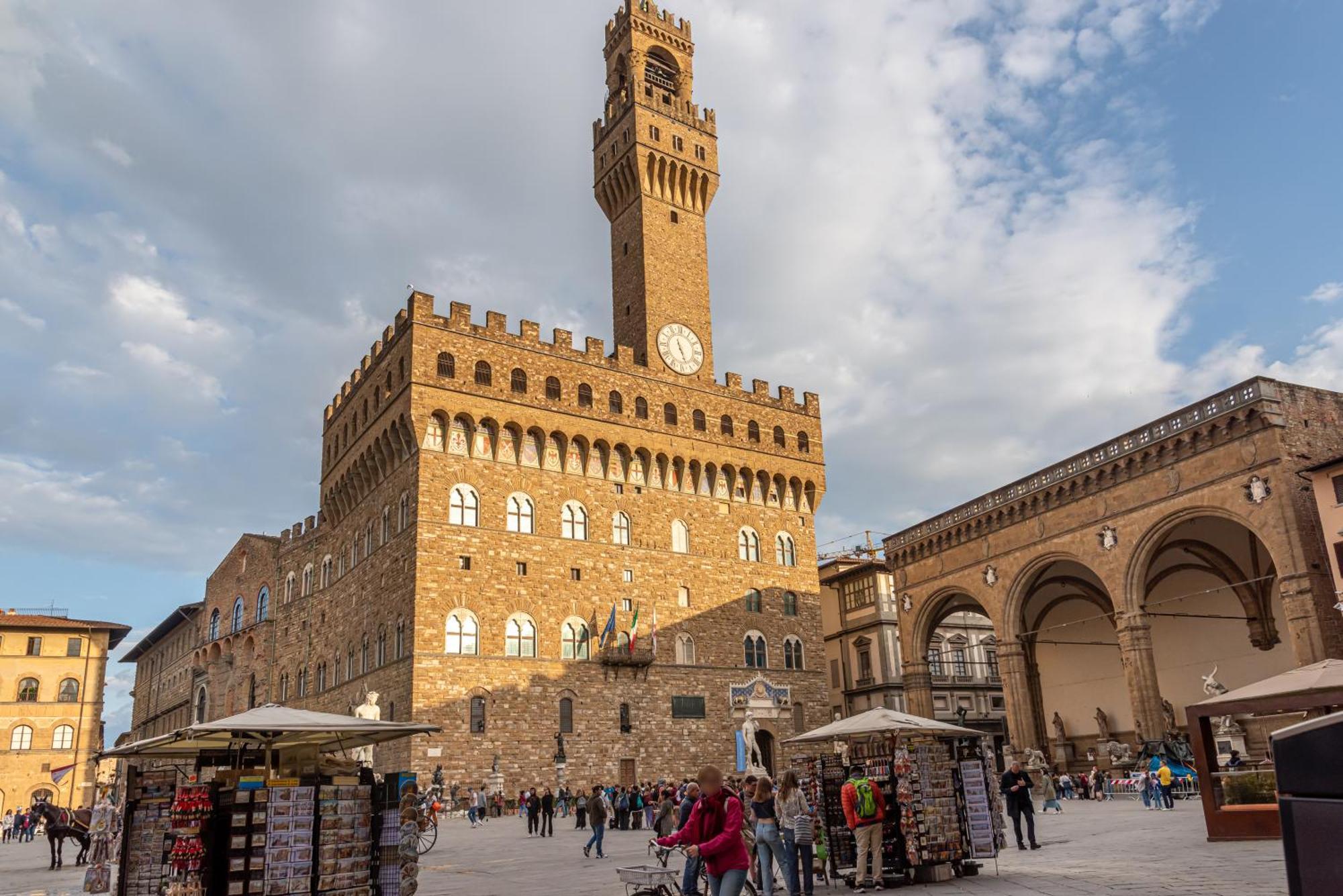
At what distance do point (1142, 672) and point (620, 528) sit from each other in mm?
18140

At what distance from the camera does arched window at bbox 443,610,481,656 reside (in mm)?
31828

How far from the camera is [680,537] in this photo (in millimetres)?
38219

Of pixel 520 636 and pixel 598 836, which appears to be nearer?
pixel 598 836

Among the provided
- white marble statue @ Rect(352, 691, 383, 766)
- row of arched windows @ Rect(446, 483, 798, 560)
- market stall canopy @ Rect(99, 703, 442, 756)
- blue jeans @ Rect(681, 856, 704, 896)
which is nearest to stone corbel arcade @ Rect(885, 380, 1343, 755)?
row of arched windows @ Rect(446, 483, 798, 560)

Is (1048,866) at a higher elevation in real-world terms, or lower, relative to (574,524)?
lower

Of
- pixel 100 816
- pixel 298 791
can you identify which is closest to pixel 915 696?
pixel 100 816

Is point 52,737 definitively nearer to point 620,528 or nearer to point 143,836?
point 620,528

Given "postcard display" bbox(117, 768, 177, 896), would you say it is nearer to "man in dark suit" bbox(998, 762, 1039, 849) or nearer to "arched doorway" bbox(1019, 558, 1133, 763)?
"man in dark suit" bbox(998, 762, 1039, 849)

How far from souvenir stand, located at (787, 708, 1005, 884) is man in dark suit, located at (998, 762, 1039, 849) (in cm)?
169

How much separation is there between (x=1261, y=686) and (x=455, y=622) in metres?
24.1

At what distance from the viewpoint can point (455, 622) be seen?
3209 centimetres

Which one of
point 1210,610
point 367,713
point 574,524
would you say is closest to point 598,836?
point 367,713

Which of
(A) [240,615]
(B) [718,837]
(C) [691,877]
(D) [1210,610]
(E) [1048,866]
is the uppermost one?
(A) [240,615]

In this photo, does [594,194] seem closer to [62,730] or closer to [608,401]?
[608,401]
